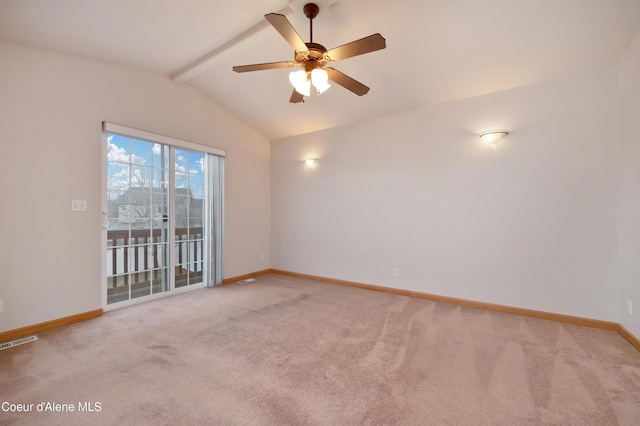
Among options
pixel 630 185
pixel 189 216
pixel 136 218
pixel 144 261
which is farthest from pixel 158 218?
pixel 630 185

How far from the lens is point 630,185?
258 cm

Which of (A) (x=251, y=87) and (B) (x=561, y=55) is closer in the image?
(B) (x=561, y=55)

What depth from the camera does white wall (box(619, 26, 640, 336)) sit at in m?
2.46

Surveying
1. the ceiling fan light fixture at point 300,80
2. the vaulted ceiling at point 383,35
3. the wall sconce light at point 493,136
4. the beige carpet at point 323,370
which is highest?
the vaulted ceiling at point 383,35

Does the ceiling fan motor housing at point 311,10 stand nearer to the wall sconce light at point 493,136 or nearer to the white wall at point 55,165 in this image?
the wall sconce light at point 493,136

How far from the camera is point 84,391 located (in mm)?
1860

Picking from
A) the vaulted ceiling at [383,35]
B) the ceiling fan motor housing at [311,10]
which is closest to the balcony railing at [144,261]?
the vaulted ceiling at [383,35]

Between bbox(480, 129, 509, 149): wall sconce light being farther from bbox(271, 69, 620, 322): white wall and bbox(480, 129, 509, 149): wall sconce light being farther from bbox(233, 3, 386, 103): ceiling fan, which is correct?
bbox(233, 3, 386, 103): ceiling fan

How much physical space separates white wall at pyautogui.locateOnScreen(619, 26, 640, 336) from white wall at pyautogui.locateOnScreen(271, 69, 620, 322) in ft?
0.41

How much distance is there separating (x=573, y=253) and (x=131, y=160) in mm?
5325

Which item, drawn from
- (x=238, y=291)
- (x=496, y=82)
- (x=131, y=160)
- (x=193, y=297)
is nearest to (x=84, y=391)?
(x=193, y=297)

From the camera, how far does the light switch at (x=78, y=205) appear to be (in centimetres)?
302

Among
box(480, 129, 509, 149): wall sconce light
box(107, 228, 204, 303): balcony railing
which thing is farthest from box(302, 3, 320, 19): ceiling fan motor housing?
box(107, 228, 204, 303): balcony railing

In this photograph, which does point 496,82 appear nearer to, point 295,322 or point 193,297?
point 295,322
